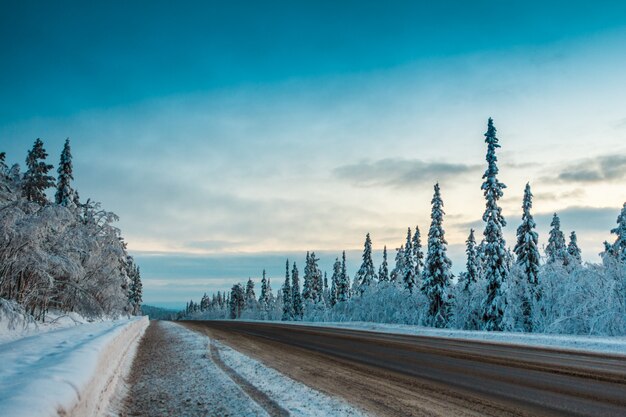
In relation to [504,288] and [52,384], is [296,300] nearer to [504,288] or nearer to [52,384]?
[504,288]

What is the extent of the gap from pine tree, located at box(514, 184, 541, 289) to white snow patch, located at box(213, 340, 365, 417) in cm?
2808

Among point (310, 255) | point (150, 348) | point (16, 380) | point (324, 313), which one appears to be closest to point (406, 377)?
point (16, 380)

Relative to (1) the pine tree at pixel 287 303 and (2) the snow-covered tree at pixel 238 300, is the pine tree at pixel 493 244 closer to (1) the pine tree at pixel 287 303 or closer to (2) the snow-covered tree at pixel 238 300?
(1) the pine tree at pixel 287 303

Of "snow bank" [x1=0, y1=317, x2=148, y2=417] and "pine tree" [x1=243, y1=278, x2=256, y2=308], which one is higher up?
"snow bank" [x1=0, y1=317, x2=148, y2=417]

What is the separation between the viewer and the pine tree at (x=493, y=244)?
31.5 metres

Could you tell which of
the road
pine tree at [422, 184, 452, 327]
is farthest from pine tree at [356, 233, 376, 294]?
the road

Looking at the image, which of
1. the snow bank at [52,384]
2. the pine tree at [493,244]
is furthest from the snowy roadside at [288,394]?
the pine tree at [493,244]

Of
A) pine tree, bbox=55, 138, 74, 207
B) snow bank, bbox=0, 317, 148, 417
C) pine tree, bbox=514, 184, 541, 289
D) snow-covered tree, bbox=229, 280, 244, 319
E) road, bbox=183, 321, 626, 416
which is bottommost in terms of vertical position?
snow-covered tree, bbox=229, 280, 244, 319

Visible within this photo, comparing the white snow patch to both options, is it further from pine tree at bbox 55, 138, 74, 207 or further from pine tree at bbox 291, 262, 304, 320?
pine tree at bbox 291, 262, 304, 320

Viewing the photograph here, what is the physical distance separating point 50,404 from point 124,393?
4.11 meters

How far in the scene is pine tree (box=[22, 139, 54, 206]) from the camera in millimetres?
30688

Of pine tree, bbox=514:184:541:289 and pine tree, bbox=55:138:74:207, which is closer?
pine tree, bbox=514:184:541:289

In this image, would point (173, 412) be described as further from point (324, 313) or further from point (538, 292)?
point (324, 313)

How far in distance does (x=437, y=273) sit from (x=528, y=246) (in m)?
8.23
